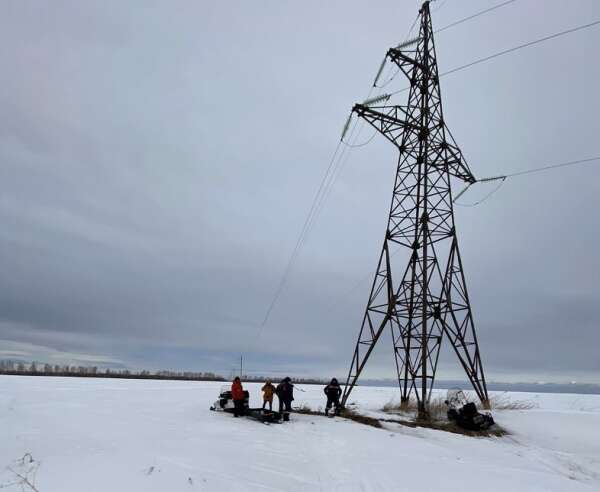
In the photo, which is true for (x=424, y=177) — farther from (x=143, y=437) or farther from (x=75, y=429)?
(x=75, y=429)

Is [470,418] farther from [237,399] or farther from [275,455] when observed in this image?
[275,455]

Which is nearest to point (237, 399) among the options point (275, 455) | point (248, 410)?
point (248, 410)

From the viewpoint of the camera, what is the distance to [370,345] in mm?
17562

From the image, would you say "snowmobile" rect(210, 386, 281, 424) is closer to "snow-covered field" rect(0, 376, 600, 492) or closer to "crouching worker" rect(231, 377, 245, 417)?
"crouching worker" rect(231, 377, 245, 417)

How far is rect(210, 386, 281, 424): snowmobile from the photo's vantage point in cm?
1489

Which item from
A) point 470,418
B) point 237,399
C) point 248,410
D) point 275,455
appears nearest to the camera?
point 275,455

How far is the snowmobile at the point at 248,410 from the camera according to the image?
14.9 meters

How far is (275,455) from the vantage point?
30.2ft

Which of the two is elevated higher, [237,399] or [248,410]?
[237,399]

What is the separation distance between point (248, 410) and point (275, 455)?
7.63 metres

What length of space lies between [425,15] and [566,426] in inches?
750

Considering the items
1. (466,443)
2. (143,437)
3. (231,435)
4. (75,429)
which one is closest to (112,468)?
(143,437)

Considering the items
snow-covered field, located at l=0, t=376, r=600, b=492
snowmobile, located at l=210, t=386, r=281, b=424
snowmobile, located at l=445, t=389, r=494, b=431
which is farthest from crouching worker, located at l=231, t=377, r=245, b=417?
snowmobile, located at l=445, t=389, r=494, b=431

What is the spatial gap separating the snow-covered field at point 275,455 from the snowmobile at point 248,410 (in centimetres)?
63
